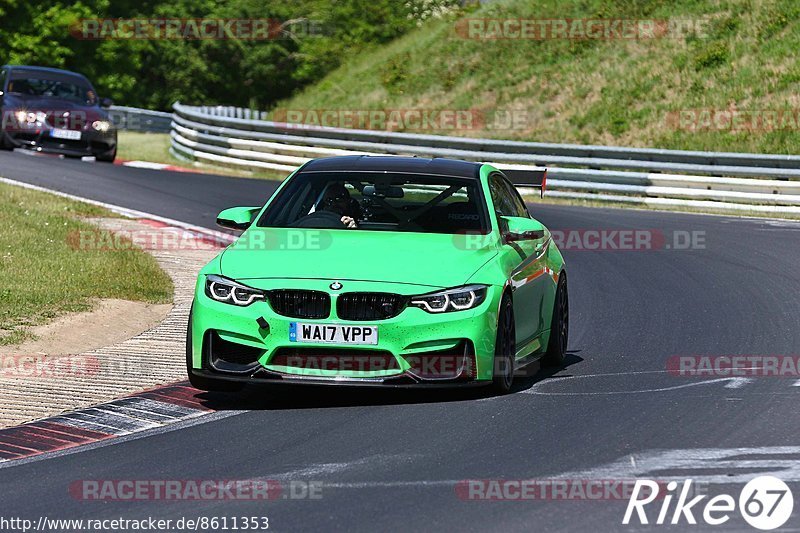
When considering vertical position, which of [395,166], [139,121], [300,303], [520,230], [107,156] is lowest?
[139,121]

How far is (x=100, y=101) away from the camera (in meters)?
29.5

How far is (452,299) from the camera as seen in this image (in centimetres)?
878

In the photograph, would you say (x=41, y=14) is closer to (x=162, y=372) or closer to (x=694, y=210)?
(x=694, y=210)

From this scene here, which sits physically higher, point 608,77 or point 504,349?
point 608,77

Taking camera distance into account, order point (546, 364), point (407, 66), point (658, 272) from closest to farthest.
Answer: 1. point (546, 364)
2. point (658, 272)
3. point (407, 66)

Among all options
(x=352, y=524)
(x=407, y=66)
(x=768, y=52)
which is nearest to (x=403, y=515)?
(x=352, y=524)

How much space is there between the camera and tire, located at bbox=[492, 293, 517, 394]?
29.5ft

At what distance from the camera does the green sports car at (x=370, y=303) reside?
8.67m

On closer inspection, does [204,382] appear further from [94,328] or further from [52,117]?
[52,117]

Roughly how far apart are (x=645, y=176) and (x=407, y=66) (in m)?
19.2

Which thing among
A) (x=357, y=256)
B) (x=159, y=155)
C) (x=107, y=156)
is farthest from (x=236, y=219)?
(x=159, y=155)

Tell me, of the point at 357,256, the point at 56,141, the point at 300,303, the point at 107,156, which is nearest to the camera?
the point at 300,303

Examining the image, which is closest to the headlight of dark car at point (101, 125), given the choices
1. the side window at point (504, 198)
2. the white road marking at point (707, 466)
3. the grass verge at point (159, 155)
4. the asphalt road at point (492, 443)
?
the grass verge at point (159, 155)

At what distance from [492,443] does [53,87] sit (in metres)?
23.3
